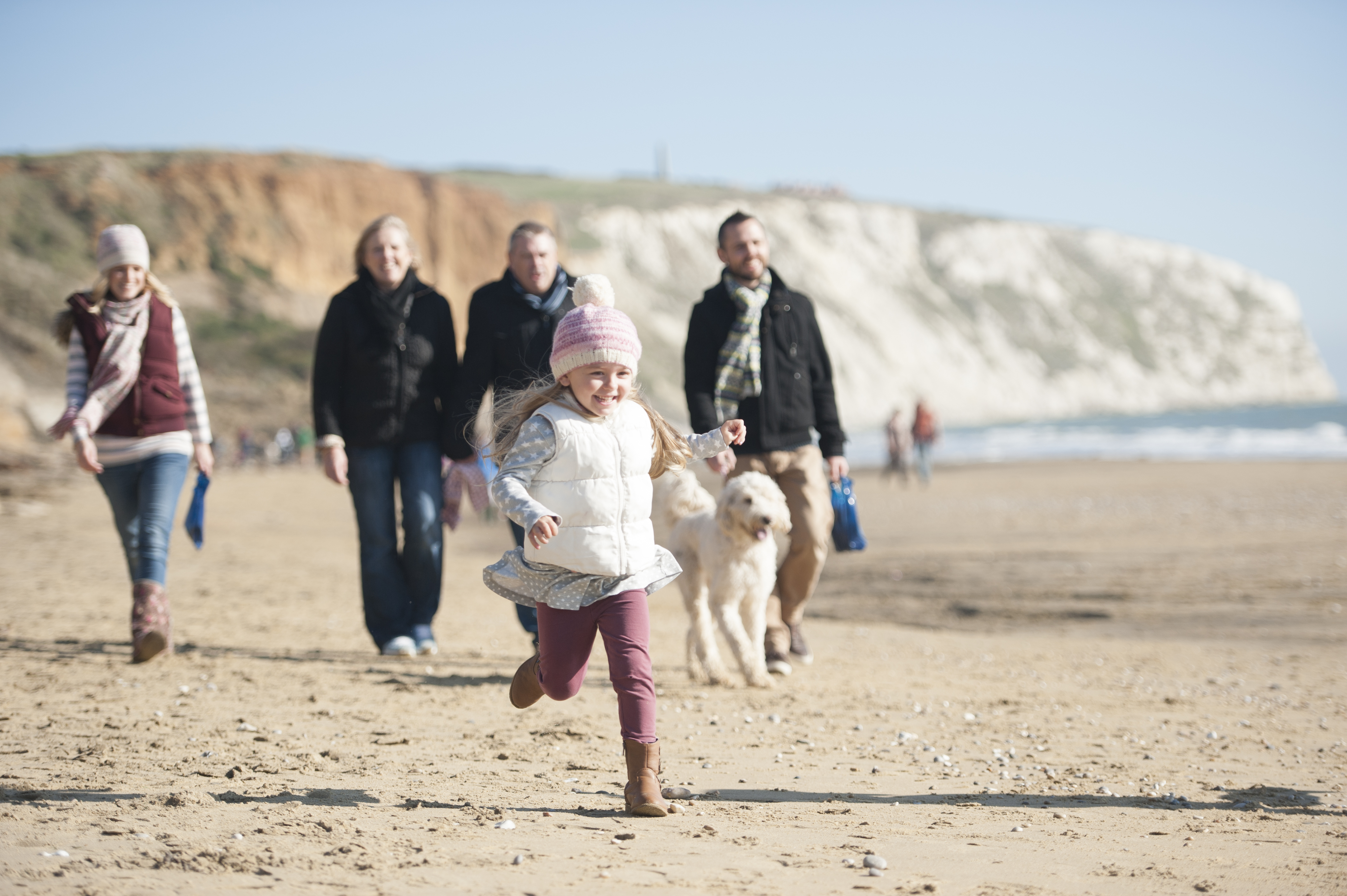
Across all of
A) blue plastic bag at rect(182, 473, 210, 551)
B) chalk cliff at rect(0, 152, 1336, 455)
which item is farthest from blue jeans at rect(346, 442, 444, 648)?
chalk cliff at rect(0, 152, 1336, 455)

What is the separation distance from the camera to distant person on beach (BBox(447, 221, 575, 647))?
5.98 metres

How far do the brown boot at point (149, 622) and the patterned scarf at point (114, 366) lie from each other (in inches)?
33.7

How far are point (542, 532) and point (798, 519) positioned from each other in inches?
123

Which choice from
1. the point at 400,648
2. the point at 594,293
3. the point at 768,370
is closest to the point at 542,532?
the point at 594,293

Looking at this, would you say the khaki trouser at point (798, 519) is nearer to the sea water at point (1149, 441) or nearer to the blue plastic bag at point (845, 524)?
the blue plastic bag at point (845, 524)

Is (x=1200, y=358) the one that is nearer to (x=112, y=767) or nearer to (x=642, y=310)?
(x=642, y=310)

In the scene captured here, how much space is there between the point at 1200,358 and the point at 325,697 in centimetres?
10806

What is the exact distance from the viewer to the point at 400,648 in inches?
257

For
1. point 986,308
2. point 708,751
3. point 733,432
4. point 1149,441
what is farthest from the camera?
point 986,308

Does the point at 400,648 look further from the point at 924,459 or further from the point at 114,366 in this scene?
the point at 924,459

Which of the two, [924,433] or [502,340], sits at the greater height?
[502,340]

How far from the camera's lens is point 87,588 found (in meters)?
8.95

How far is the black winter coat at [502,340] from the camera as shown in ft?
19.7

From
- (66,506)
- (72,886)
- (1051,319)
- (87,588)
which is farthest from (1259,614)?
(1051,319)
